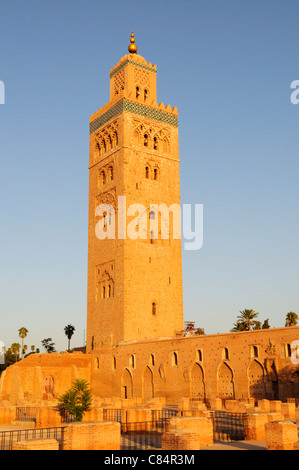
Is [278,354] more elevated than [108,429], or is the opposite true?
[278,354]

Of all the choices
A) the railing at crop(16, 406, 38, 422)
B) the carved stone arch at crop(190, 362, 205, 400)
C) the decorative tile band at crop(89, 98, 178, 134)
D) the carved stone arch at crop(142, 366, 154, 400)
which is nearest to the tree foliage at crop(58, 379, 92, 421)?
the railing at crop(16, 406, 38, 422)

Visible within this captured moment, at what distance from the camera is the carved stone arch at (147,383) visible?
104 feet

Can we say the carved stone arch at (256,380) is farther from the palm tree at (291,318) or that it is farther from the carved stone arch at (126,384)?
the palm tree at (291,318)

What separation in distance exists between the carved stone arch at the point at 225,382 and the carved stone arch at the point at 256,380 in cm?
118

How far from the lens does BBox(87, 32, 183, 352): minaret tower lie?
3725 cm

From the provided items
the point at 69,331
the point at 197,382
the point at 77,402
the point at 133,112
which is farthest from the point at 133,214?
A: the point at 69,331

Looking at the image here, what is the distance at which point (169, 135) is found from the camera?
141ft

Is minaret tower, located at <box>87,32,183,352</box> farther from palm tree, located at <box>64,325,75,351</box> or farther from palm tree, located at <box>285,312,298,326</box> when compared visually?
palm tree, located at <box>64,325,75,351</box>

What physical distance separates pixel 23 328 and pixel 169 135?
3738 cm

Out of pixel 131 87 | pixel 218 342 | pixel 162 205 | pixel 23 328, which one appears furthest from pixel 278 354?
pixel 23 328

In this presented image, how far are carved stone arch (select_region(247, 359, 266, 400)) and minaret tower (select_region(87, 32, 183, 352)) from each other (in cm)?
1197

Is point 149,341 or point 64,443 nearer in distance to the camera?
point 64,443

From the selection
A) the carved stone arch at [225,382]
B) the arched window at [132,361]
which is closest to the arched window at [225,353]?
the carved stone arch at [225,382]

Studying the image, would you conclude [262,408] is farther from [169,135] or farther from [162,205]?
[169,135]
